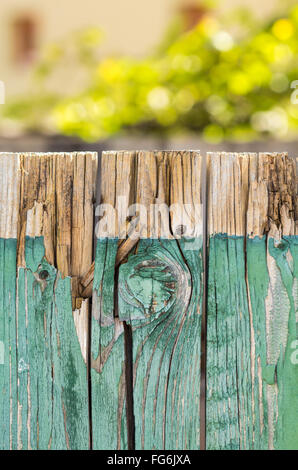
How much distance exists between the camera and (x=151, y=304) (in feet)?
4.64

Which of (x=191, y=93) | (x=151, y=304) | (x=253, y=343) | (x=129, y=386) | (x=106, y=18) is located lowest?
(x=129, y=386)

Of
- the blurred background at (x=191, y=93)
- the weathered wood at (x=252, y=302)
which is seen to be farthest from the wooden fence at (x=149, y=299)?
the blurred background at (x=191, y=93)

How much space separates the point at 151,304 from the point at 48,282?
0.33 metres

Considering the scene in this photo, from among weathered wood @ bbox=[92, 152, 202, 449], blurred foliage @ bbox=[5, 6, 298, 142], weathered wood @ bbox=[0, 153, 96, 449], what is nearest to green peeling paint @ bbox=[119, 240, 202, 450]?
weathered wood @ bbox=[92, 152, 202, 449]

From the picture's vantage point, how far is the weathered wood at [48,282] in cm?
143

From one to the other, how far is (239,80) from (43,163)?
2.71 metres

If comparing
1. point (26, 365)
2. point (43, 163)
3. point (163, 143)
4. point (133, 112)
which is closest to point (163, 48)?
point (133, 112)

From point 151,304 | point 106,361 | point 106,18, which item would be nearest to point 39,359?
point 106,361

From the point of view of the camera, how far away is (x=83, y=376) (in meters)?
1.44

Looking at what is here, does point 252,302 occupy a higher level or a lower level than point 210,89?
lower
